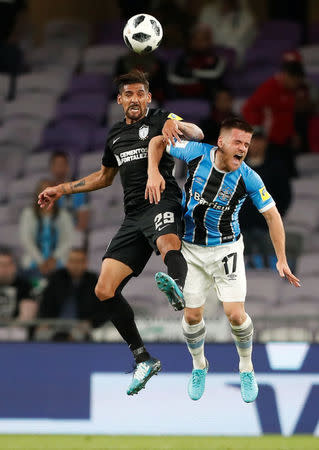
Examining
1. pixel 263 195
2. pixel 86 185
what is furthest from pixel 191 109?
pixel 263 195

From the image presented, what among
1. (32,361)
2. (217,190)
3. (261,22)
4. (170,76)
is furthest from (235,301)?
(261,22)

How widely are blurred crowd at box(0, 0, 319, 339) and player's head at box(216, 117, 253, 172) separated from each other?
3.05 m

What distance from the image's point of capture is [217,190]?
805cm

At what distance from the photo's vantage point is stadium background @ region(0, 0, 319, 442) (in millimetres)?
10219

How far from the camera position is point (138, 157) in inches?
325

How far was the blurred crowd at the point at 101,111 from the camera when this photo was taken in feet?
38.0

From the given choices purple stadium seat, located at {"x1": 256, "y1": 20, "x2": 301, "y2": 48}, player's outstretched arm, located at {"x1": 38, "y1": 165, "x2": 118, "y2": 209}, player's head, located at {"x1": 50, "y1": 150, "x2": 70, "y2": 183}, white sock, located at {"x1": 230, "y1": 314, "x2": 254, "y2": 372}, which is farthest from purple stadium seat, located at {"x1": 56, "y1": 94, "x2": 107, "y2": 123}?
white sock, located at {"x1": 230, "y1": 314, "x2": 254, "y2": 372}

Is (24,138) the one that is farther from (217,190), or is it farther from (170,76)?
(217,190)

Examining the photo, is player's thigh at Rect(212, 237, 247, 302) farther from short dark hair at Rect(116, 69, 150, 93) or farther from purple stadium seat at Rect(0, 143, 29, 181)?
purple stadium seat at Rect(0, 143, 29, 181)

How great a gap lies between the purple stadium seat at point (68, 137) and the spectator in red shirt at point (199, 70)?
1286mm

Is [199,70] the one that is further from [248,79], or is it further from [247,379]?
[247,379]

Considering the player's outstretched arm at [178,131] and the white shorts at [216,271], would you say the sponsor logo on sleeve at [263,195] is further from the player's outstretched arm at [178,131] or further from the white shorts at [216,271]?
the player's outstretched arm at [178,131]

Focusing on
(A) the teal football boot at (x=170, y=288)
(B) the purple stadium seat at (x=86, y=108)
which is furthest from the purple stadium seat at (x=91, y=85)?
(A) the teal football boot at (x=170, y=288)

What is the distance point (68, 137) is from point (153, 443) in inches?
227
